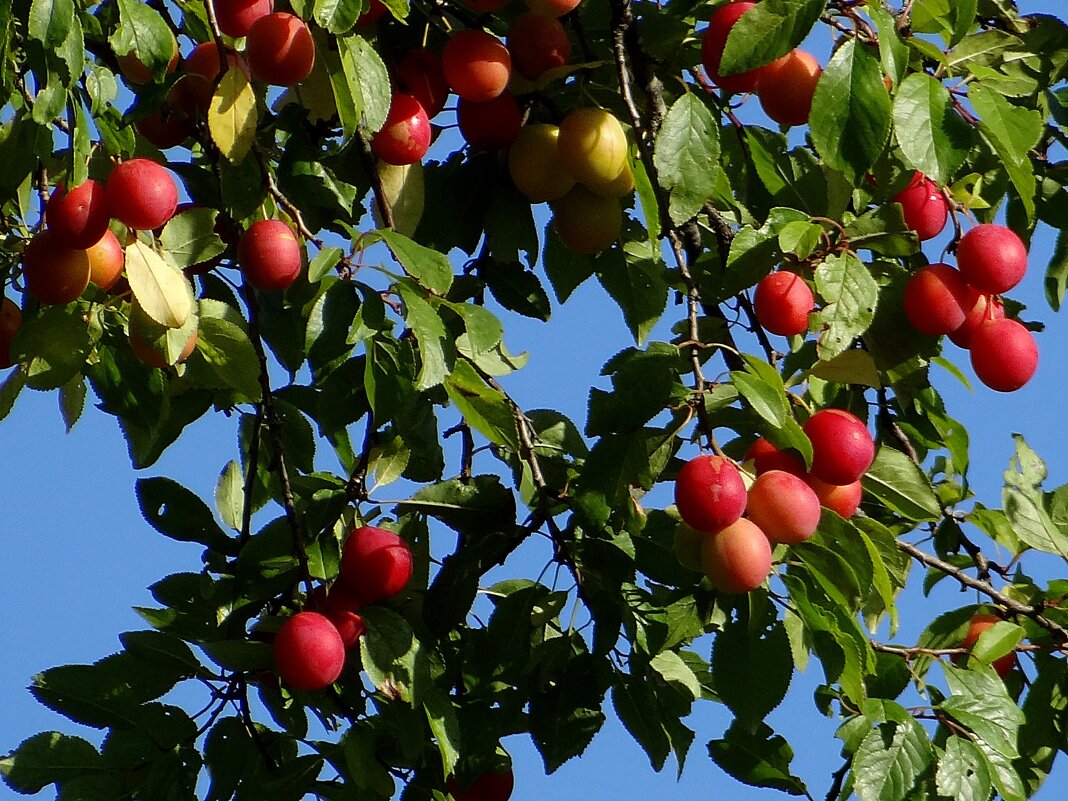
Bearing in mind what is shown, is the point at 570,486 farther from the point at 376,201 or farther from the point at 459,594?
the point at 376,201

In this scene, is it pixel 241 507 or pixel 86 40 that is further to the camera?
pixel 241 507

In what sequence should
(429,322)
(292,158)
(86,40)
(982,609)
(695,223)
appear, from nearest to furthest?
(429,322) < (86,40) < (292,158) < (695,223) < (982,609)

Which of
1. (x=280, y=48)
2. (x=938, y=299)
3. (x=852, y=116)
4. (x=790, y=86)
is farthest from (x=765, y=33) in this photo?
(x=280, y=48)

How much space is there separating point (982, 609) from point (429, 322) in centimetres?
101

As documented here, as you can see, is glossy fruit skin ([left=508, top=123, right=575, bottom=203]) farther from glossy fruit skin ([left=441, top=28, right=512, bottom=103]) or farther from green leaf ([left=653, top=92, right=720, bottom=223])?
green leaf ([left=653, top=92, right=720, bottom=223])

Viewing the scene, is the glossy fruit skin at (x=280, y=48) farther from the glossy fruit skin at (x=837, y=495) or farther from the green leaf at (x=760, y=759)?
the green leaf at (x=760, y=759)

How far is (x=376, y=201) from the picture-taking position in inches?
64.4

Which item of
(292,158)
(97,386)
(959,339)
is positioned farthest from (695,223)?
(97,386)

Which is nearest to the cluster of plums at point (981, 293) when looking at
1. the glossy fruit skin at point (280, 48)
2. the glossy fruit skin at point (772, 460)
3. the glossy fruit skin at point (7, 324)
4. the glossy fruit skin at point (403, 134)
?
the glossy fruit skin at point (772, 460)

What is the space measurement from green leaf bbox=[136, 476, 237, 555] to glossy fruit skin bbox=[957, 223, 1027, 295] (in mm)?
921

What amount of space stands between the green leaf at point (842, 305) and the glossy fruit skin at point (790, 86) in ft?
0.68

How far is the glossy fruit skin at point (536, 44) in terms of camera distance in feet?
5.38

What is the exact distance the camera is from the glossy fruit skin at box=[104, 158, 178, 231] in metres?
1.36

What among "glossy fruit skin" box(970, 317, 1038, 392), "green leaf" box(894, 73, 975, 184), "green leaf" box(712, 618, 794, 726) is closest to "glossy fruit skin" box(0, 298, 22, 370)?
"green leaf" box(712, 618, 794, 726)
